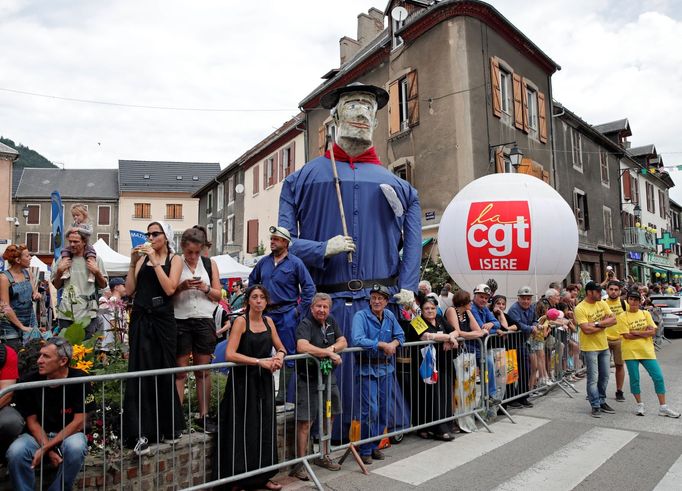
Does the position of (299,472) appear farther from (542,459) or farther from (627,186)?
(627,186)

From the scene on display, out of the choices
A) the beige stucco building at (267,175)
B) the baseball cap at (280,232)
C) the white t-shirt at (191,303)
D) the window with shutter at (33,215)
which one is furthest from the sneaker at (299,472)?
the window with shutter at (33,215)

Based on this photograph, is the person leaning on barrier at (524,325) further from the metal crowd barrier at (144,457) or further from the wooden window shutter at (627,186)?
the wooden window shutter at (627,186)

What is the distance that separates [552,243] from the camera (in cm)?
912

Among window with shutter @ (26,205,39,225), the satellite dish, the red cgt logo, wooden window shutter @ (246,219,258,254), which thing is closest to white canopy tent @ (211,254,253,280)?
the red cgt logo

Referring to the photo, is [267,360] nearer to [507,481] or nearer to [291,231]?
[291,231]

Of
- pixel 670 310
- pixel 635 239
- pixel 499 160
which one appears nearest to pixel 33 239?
pixel 499 160

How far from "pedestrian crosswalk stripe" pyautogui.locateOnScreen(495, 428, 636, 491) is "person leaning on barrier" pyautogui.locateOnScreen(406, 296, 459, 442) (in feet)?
3.42

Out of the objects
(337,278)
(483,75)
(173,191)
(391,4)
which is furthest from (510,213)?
(173,191)

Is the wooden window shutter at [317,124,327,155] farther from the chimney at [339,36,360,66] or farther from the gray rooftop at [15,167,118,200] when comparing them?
the gray rooftop at [15,167,118,200]

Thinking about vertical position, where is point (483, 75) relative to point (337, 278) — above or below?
above

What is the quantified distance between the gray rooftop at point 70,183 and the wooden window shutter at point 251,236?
70.5 feet

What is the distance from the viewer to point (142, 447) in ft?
11.5

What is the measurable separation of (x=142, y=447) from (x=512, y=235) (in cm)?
696

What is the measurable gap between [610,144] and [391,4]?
13236 millimetres
